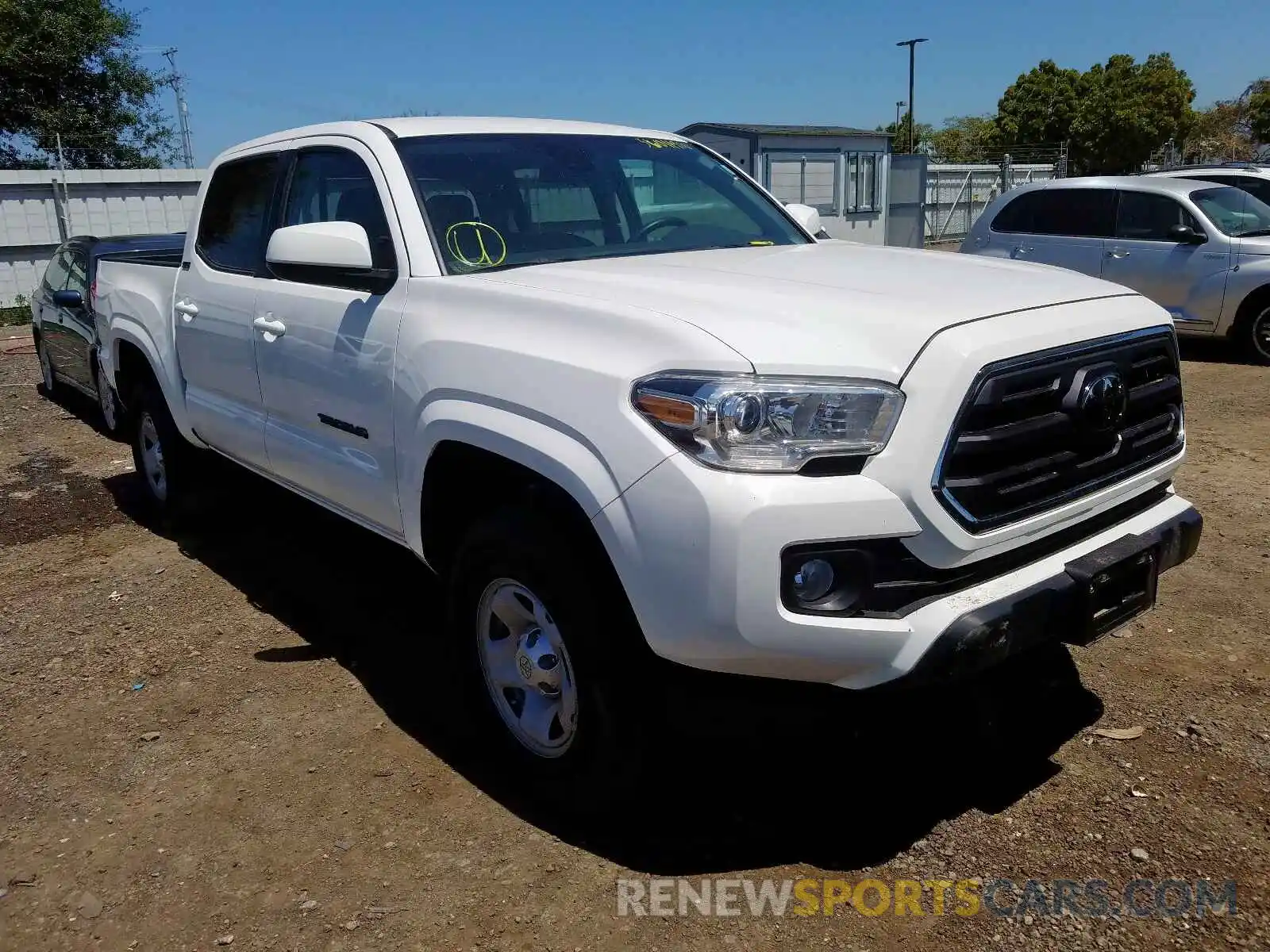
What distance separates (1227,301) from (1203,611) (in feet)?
21.4

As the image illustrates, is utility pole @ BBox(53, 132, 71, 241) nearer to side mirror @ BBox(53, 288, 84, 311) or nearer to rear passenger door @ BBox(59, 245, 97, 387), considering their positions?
rear passenger door @ BBox(59, 245, 97, 387)

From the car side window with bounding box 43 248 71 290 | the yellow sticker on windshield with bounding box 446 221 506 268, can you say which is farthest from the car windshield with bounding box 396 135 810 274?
the car side window with bounding box 43 248 71 290

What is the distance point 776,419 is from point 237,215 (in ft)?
10.7

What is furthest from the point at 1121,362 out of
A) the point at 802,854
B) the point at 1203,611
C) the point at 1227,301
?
the point at 1227,301

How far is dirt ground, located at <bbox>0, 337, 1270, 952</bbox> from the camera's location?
2580 mm

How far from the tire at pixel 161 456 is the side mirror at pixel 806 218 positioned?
3242 millimetres

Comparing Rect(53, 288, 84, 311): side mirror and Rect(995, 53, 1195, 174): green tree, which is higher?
Rect(995, 53, 1195, 174): green tree

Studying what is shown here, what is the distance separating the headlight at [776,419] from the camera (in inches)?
92.0

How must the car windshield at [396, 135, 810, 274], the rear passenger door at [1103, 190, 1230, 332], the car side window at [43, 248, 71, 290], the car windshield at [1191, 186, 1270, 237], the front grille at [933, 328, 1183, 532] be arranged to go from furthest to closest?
1. the car windshield at [1191, 186, 1270, 237]
2. the rear passenger door at [1103, 190, 1230, 332]
3. the car side window at [43, 248, 71, 290]
4. the car windshield at [396, 135, 810, 274]
5. the front grille at [933, 328, 1183, 532]

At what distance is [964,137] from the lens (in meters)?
72.4

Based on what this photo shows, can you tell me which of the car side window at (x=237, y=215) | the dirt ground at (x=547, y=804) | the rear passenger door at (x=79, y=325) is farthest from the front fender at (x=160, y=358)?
the rear passenger door at (x=79, y=325)

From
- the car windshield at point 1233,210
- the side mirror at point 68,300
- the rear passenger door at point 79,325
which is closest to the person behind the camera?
the side mirror at point 68,300

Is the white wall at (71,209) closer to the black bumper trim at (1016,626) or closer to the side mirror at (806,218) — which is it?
the side mirror at (806,218)

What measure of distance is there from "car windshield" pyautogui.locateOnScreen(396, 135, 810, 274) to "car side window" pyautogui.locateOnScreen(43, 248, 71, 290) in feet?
22.4
